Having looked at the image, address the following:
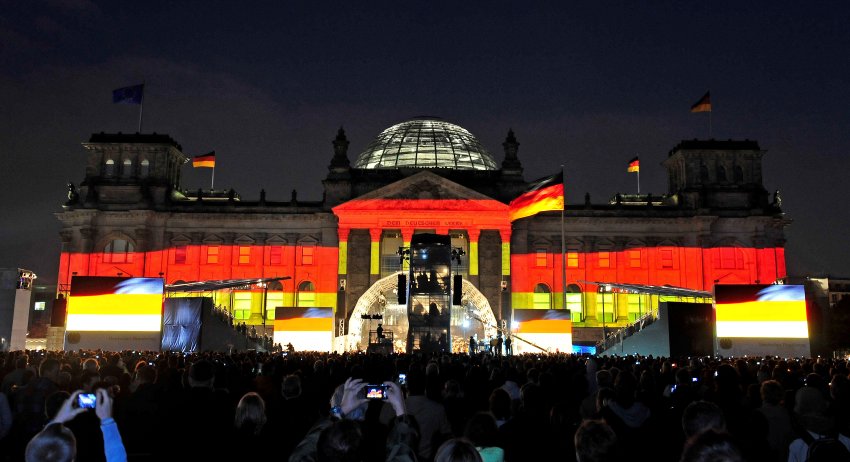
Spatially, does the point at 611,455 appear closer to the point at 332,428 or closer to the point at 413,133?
the point at 332,428

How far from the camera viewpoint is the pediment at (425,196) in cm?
7438

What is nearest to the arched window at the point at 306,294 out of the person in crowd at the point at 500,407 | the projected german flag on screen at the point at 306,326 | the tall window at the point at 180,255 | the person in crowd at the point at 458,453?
the tall window at the point at 180,255

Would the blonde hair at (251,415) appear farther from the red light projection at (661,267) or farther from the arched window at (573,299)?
the arched window at (573,299)

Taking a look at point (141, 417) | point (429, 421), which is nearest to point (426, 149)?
point (141, 417)

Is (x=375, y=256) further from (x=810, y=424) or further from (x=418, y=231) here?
(x=810, y=424)

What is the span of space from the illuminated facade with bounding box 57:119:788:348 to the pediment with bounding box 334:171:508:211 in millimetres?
115

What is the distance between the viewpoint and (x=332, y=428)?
20.0 feet

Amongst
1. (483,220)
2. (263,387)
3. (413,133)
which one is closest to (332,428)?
(263,387)

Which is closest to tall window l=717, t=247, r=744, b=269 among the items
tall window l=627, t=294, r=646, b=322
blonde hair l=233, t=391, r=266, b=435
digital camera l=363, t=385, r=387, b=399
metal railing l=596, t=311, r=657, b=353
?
tall window l=627, t=294, r=646, b=322

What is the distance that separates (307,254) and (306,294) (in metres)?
4.08

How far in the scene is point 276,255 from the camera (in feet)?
255

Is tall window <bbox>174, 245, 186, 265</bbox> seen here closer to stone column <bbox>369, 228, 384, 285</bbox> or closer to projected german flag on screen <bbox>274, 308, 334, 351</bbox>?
stone column <bbox>369, 228, 384, 285</bbox>

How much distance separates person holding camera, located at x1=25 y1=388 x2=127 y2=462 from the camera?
19.0 ft

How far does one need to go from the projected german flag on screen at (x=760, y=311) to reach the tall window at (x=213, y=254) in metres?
50.8
